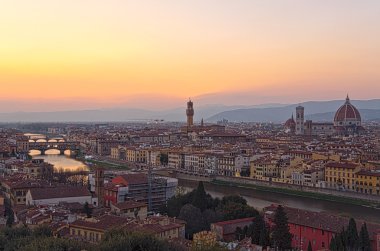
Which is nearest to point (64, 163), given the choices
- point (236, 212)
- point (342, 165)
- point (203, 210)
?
point (342, 165)

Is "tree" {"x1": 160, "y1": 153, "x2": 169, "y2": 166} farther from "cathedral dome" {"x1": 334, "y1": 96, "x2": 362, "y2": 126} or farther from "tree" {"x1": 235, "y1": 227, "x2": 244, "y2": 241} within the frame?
"cathedral dome" {"x1": 334, "y1": 96, "x2": 362, "y2": 126}

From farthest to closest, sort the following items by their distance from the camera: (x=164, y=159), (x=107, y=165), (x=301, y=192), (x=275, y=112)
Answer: (x=275, y=112)
(x=107, y=165)
(x=164, y=159)
(x=301, y=192)

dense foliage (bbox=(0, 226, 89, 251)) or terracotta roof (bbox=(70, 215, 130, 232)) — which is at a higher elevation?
dense foliage (bbox=(0, 226, 89, 251))

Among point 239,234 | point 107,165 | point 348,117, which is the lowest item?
point 107,165

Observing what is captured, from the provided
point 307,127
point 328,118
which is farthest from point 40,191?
point 328,118

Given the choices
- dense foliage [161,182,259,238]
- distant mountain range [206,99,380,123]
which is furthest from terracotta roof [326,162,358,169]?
distant mountain range [206,99,380,123]

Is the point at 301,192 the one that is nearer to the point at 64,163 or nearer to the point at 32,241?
the point at 32,241
